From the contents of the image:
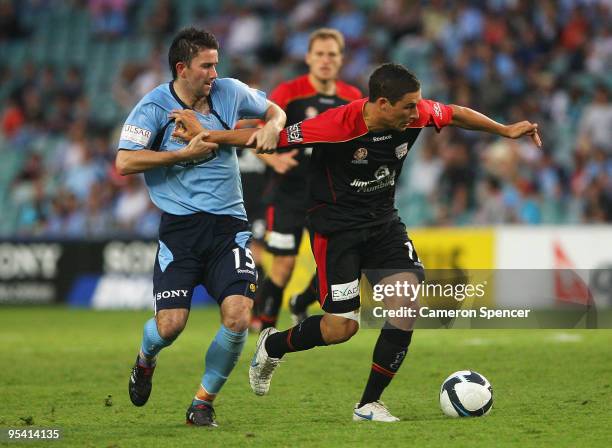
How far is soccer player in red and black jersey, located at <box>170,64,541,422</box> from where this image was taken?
6859 millimetres

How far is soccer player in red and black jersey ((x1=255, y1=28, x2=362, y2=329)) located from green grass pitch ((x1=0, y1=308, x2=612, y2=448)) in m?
0.56

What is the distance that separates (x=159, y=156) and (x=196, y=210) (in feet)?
1.54

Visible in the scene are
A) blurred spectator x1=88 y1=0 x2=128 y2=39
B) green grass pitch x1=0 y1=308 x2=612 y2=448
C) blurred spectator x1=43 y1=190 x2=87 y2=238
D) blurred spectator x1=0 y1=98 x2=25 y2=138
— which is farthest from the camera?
blurred spectator x1=88 y1=0 x2=128 y2=39

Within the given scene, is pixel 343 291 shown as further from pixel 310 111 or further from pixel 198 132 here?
pixel 310 111

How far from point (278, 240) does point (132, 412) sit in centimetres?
387

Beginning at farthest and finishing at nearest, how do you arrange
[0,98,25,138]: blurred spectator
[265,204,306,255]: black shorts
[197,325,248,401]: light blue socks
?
[0,98,25,138]: blurred spectator
[265,204,306,255]: black shorts
[197,325,248,401]: light blue socks

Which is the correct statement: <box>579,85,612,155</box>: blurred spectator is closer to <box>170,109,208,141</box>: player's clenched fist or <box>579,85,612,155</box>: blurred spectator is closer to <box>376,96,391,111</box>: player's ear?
<box>376,96,391,111</box>: player's ear

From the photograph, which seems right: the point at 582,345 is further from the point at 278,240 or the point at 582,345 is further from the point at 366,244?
the point at 366,244

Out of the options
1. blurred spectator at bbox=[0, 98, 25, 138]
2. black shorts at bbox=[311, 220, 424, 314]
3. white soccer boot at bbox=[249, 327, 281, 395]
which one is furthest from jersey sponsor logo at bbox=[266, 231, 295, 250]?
blurred spectator at bbox=[0, 98, 25, 138]

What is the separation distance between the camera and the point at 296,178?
11.2 meters

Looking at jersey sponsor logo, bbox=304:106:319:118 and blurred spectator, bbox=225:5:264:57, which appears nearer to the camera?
jersey sponsor logo, bbox=304:106:319:118

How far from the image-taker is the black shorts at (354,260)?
278 inches

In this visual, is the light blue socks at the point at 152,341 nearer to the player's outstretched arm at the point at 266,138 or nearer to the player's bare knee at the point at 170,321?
the player's bare knee at the point at 170,321

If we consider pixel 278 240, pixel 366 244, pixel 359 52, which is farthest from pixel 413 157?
pixel 366 244
